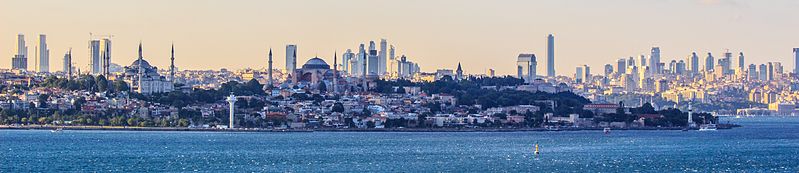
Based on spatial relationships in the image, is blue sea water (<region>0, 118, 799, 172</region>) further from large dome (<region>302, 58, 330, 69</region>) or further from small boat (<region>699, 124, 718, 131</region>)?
large dome (<region>302, 58, 330, 69</region>)

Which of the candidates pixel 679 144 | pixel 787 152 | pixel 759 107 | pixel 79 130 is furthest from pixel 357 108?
pixel 759 107

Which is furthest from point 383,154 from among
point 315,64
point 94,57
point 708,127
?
point 94,57

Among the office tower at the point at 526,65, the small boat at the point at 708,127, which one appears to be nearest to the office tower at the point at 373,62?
the office tower at the point at 526,65

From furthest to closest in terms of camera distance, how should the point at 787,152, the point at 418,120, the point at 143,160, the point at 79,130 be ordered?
1. the point at 418,120
2. the point at 79,130
3. the point at 787,152
4. the point at 143,160

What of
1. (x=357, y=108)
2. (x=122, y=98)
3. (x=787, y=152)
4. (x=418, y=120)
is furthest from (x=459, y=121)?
(x=787, y=152)

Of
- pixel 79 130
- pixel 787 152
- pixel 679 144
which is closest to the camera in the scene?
pixel 787 152

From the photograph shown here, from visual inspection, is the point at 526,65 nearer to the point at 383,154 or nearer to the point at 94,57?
the point at 94,57

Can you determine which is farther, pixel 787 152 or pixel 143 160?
pixel 787 152

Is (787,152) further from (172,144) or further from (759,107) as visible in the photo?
(759,107)

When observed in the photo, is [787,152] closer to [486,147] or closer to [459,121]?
[486,147]
